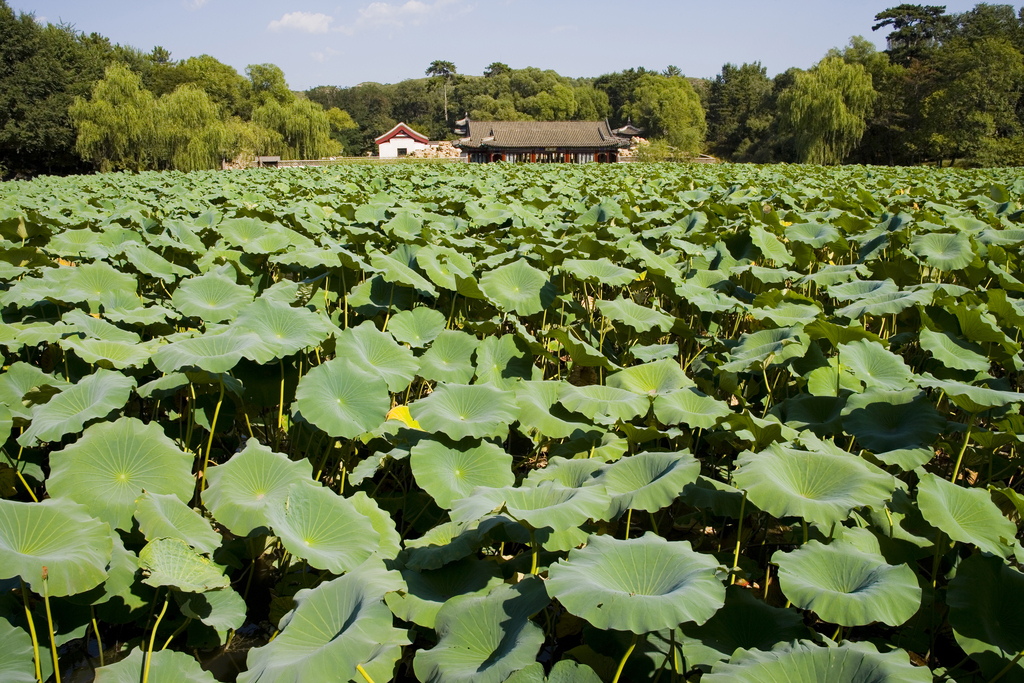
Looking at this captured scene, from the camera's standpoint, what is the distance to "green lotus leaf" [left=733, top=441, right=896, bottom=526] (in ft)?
4.49

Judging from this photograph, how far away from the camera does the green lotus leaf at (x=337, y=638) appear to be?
109 cm

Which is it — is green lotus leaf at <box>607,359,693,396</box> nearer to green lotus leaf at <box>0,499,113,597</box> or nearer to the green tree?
green lotus leaf at <box>0,499,113,597</box>

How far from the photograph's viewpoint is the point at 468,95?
291ft

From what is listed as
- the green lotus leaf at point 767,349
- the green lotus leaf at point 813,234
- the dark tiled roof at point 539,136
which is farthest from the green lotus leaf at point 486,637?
the dark tiled roof at point 539,136

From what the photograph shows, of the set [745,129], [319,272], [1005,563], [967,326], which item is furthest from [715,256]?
[745,129]

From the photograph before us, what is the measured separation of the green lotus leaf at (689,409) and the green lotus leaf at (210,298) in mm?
1653

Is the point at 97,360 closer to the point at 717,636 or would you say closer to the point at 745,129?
the point at 717,636

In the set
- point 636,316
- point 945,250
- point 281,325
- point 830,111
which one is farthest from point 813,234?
point 830,111

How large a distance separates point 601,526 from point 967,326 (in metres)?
1.70

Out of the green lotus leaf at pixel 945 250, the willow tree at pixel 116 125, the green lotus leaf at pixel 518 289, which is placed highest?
the willow tree at pixel 116 125

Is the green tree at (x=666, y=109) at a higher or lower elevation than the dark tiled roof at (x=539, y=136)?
higher

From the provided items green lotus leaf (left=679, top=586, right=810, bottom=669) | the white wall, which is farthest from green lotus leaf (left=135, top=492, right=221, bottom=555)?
the white wall

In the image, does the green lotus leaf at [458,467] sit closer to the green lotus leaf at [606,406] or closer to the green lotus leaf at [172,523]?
the green lotus leaf at [606,406]

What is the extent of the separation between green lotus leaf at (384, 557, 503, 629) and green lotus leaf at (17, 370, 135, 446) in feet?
3.24
